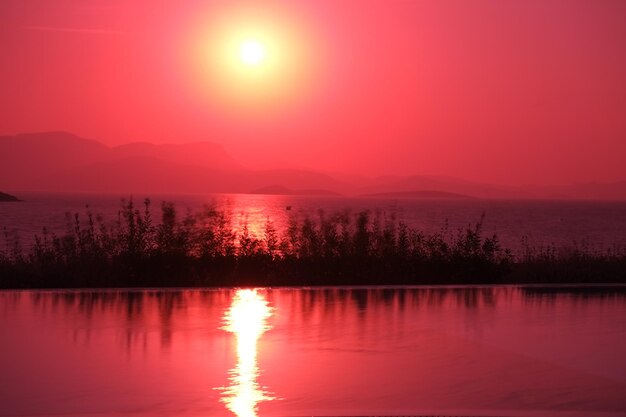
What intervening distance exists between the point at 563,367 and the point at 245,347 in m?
3.63

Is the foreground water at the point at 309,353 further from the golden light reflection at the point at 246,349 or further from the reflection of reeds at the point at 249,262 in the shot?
the reflection of reeds at the point at 249,262

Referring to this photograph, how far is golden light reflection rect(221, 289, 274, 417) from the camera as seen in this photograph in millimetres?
7477

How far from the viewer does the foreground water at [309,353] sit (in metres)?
7.51

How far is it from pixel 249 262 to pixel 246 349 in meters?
6.94

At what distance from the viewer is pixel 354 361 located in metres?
9.37

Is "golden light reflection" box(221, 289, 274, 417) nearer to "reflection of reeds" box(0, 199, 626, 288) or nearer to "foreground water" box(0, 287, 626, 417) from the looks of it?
"foreground water" box(0, 287, 626, 417)

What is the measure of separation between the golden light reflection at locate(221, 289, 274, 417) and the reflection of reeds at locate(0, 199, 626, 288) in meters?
1.46

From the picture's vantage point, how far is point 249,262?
16.9 metres

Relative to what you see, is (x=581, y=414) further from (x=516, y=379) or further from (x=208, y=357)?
(x=208, y=357)

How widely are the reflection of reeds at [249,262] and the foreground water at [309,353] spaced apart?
1125 millimetres

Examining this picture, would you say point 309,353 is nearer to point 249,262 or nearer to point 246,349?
point 246,349

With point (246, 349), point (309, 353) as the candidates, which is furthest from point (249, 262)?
point (309, 353)

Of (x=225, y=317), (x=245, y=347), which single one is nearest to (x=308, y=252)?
(x=225, y=317)

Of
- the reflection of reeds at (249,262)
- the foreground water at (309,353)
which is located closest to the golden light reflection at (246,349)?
the foreground water at (309,353)
